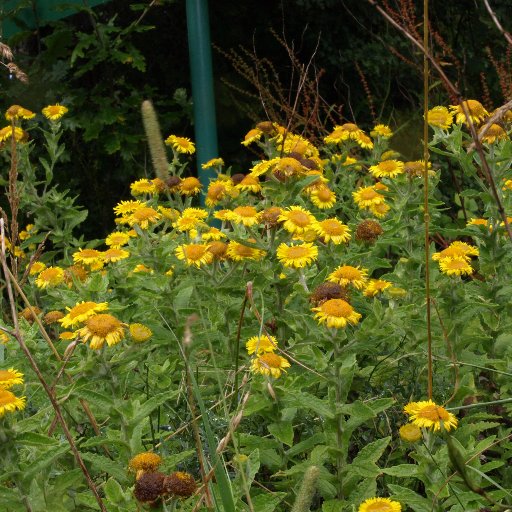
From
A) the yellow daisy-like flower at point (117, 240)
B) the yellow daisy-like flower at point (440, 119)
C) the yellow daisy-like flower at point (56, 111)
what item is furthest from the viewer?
the yellow daisy-like flower at point (56, 111)

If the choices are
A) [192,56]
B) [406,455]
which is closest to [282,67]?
[192,56]

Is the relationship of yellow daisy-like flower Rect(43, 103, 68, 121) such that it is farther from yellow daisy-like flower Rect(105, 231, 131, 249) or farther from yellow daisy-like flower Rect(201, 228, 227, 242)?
yellow daisy-like flower Rect(201, 228, 227, 242)

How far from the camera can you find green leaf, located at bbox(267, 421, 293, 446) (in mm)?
2039

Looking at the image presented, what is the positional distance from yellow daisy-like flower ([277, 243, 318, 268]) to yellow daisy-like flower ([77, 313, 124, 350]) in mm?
553

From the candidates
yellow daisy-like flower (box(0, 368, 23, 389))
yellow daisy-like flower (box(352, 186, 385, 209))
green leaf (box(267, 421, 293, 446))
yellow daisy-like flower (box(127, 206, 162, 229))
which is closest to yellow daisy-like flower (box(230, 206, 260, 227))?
yellow daisy-like flower (box(127, 206, 162, 229))

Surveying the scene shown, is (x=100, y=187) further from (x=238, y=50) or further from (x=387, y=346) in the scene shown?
(x=387, y=346)

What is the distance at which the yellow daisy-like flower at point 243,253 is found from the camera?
8.19ft

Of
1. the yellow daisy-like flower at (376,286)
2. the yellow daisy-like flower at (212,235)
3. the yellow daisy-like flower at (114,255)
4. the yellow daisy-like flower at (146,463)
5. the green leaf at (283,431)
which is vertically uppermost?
the yellow daisy-like flower at (114,255)

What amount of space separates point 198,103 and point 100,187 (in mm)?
1011

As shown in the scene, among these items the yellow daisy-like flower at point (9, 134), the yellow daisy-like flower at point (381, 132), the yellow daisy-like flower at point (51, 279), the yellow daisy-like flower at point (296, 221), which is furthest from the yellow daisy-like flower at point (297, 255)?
the yellow daisy-like flower at point (9, 134)

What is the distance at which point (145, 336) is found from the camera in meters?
2.01

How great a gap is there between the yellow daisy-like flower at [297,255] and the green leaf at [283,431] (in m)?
0.42

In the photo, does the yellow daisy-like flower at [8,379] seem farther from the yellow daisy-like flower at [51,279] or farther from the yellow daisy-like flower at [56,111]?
the yellow daisy-like flower at [56,111]

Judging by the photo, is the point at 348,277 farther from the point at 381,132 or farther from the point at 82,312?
the point at 381,132
